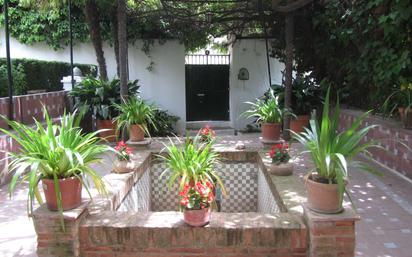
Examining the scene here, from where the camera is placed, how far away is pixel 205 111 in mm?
12094

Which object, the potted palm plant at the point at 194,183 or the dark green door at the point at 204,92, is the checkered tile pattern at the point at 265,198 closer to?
the potted palm plant at the point at 194,183

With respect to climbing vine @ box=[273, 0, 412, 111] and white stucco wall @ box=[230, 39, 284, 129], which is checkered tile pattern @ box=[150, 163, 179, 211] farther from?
white stucco wall @ box=[230, 39, 284, 129]

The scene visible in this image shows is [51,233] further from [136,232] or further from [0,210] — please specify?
[0,210]

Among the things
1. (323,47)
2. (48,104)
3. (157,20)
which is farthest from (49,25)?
(323,47)

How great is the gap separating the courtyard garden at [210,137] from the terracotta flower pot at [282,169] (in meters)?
0.01

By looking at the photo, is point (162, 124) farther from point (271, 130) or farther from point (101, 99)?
point (271, 130)

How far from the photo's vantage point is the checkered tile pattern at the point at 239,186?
18.6 ft

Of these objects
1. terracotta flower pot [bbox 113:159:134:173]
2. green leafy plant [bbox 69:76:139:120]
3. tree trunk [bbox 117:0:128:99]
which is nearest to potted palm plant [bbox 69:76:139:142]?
green leafy plant [bbox 69:76:139:120]

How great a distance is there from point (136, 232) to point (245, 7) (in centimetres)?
717

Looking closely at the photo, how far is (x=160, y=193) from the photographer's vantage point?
570 cm

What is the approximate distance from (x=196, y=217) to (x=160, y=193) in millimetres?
2884

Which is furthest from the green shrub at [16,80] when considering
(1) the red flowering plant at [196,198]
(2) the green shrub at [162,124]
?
(1) the red flowering plant at [196,198]

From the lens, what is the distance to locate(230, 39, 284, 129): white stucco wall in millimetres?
10758

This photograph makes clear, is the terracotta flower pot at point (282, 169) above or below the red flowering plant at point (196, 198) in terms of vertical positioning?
below
